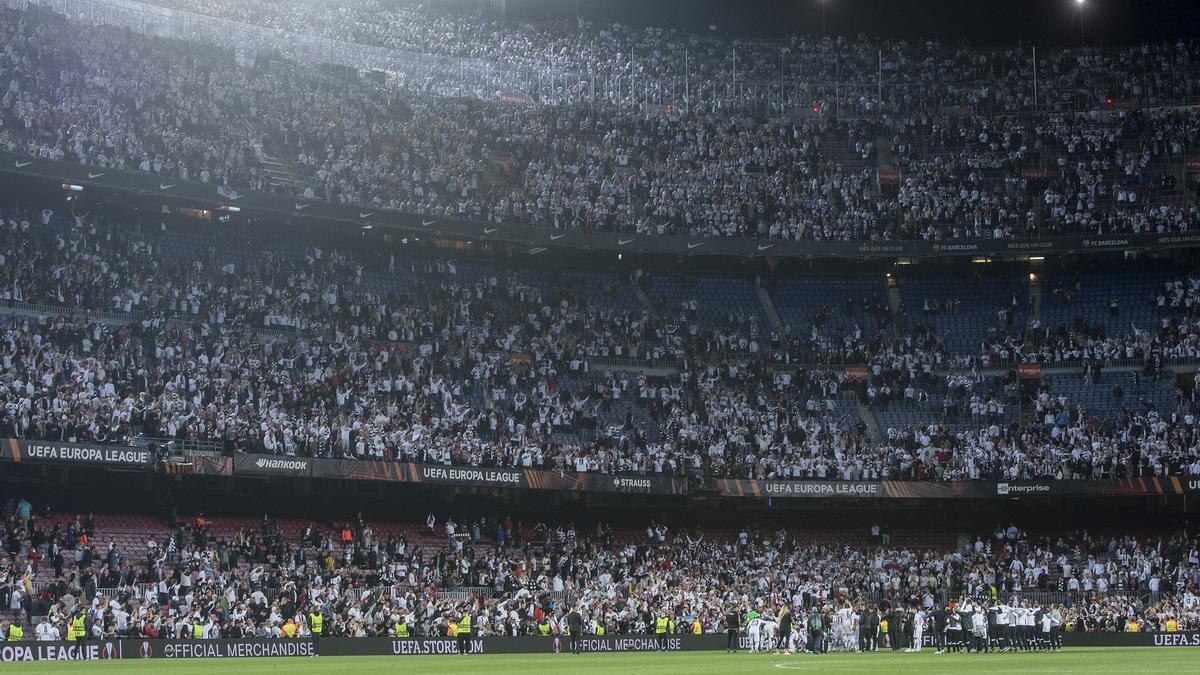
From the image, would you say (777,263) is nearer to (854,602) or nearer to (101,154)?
(854,602)

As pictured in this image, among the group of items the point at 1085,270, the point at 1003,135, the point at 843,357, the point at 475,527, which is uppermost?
the point at 1003,135

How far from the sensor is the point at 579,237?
66.7 meters

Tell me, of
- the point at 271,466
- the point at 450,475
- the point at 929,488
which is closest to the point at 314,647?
the point at 271,466

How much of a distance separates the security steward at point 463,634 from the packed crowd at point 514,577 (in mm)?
478

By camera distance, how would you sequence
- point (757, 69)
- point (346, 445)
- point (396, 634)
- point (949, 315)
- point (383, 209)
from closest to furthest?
point (396, 634)
point (346, 445)
point (383, 209)
point (949, 315)
point (757, 69)

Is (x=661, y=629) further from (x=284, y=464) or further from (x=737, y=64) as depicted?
(x=737, y=64)

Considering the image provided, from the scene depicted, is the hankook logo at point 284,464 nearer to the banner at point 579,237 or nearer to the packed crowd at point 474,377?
the packed crowd at point 474,377

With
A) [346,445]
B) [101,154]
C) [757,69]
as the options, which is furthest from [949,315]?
[101,154]

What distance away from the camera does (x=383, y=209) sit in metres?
62.6

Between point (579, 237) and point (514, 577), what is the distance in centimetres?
2055

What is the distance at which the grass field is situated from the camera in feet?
104

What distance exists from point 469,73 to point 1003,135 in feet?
90.3

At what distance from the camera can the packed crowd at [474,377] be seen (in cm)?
5050

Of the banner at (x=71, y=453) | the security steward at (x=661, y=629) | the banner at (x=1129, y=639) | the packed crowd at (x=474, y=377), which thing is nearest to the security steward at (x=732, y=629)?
the security steward at (x=661, y=629)
